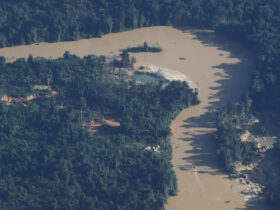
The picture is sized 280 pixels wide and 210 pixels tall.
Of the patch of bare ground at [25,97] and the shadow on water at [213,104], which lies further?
the patch of bare ground at [25,97]

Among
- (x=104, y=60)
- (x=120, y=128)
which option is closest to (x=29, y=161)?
(x=120, y=128)

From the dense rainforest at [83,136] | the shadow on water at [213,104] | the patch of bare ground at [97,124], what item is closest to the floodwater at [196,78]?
the shadow on water at [213,104]

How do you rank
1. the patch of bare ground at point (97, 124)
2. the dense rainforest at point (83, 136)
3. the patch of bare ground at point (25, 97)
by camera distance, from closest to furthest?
the dense rainforest at point (83, 136) < the patch of bare ground at point (97, 124) < the patch of bare ground at point (25, 97)

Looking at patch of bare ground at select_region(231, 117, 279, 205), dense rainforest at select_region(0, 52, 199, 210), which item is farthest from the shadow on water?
dense rainforest at select_region(0, 52, 199, 210)

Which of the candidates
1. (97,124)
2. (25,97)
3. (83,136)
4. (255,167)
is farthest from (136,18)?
(255,167)

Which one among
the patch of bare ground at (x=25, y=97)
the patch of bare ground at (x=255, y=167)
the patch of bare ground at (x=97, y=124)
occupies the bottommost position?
the patch of bare ground at (x=255, y=167)

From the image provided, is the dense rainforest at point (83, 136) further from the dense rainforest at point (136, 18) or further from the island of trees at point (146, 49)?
the dense rainforest at point (136, 18)

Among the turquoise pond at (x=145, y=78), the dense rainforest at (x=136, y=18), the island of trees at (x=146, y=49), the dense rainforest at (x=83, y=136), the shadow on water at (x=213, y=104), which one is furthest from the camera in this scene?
the dense rainforest at (x=136, y=18)

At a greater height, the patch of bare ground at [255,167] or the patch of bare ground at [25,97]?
the patch of bare ground at [25,97]
